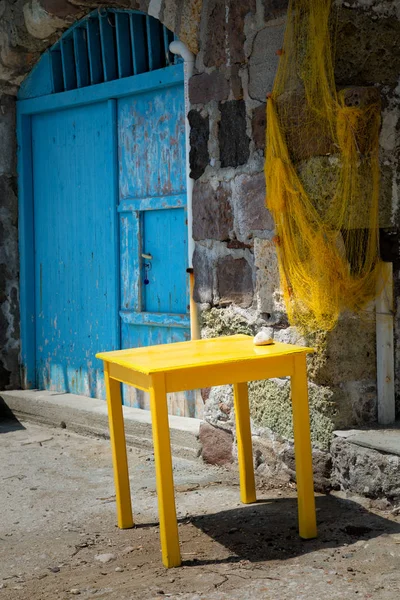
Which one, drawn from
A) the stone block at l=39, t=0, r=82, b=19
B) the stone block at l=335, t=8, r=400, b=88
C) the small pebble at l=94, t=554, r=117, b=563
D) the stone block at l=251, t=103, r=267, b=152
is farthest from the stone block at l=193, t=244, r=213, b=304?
the stone block at l=39, t=0, r=82, b=19

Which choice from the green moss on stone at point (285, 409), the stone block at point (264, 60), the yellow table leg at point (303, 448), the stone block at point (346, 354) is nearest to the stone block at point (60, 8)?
the stone block at point (264, 60)

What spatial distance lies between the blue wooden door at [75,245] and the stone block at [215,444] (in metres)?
1.19

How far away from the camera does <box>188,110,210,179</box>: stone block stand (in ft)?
15.3

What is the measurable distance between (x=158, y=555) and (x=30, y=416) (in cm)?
277

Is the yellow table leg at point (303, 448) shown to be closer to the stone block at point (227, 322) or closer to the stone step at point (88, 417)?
the stone block at point (227, 322)

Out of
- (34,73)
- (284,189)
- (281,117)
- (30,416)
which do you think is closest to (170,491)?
(284,189)

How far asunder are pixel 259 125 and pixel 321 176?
474 millimetres

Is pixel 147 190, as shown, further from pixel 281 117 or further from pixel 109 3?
pixel 281 117

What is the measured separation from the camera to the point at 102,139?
5746mm

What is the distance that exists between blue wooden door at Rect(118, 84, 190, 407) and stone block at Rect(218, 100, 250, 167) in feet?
2.28

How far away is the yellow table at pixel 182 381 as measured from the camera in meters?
3.30

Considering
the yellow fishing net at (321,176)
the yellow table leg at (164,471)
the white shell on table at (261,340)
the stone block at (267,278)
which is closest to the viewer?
the yellow table leg at (164,471)

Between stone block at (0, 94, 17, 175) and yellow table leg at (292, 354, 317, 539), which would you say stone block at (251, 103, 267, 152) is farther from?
stone block at (0, 94, 17, 175)

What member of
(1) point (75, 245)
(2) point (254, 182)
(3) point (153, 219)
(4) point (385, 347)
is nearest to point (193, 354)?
(4) point (385, 347)
